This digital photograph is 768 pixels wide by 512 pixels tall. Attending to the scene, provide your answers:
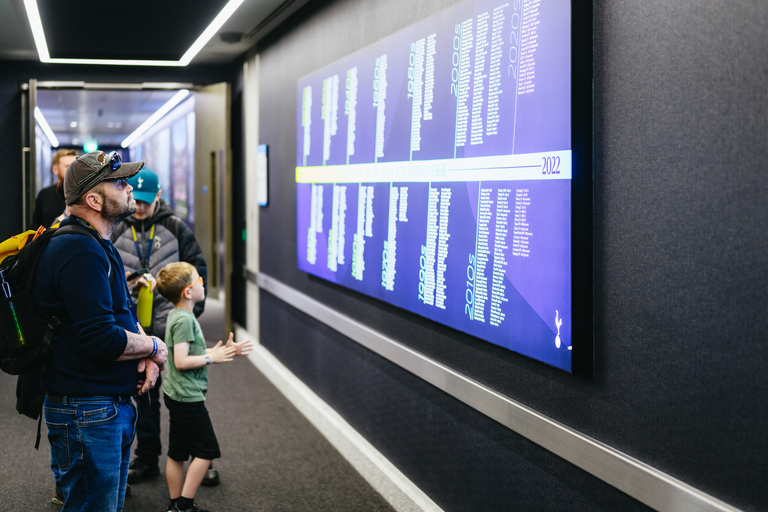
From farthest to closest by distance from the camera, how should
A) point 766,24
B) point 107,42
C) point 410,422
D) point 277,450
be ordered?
point 107,42 < point 277,450 < point 410,422 < point 766,24

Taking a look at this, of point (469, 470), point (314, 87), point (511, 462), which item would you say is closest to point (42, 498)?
point (469, 470)

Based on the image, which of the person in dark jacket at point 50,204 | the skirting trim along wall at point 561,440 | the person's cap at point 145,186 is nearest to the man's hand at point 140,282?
the person's cap at point 145,186

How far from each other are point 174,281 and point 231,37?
348 centimetres

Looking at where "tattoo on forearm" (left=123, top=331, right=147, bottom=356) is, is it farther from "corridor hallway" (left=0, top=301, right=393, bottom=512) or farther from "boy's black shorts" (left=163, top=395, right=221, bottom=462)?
"corridor hallway" (left=0, top=301, right=393, bottom=512)

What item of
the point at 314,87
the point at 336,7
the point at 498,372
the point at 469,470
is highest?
the point at 336,7

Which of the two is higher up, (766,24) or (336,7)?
(336,7)

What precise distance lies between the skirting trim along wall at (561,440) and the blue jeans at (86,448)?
126cm

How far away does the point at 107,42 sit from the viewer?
218 inches

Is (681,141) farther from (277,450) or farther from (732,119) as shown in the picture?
(277,450)

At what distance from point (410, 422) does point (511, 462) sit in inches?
35.1

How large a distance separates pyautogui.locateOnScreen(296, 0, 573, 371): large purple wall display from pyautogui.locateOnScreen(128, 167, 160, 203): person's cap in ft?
3.32

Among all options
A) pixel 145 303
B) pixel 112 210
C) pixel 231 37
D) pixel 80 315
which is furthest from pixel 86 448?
pixel 231 37

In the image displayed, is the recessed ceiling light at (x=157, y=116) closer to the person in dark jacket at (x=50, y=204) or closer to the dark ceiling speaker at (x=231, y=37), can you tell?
the dark ceiling speaker at (x=231, y=37)

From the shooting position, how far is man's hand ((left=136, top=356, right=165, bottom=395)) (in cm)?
210
